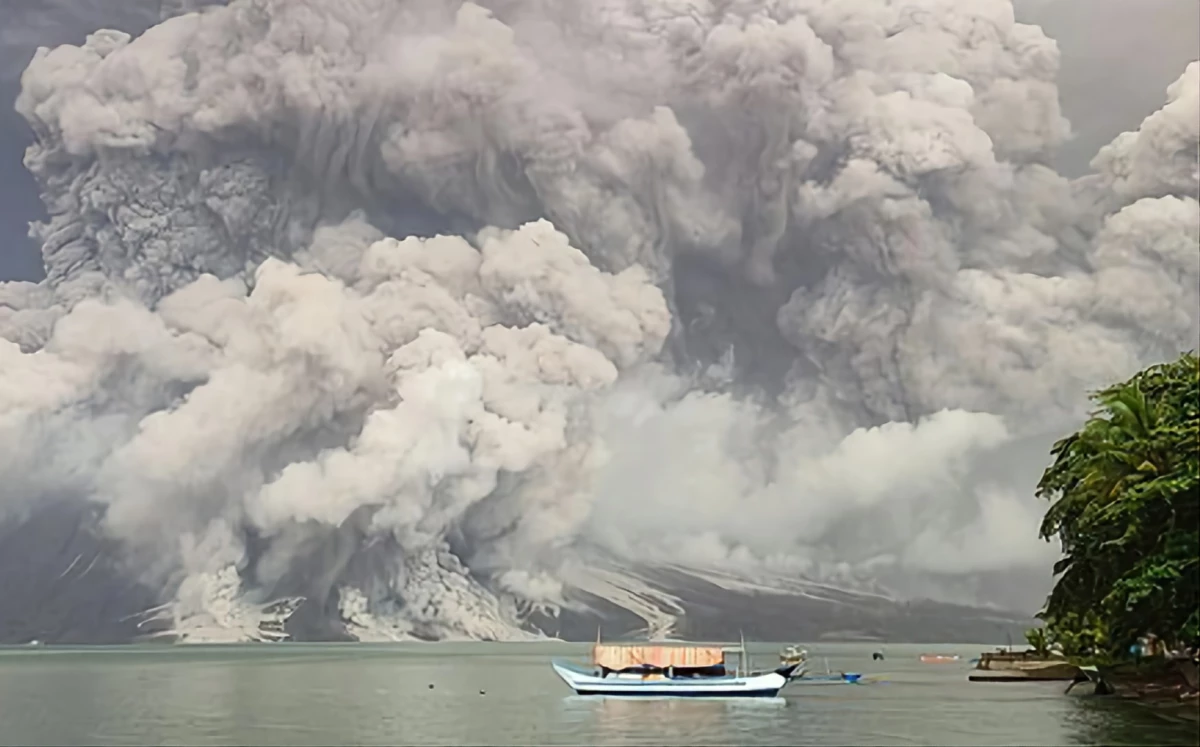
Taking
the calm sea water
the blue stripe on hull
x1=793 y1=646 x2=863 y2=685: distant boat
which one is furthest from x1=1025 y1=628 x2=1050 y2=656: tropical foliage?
the blue stripe on hull

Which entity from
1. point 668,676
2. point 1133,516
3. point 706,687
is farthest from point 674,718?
point 1133,516

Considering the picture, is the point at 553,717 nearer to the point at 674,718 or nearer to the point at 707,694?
the point at 674,718

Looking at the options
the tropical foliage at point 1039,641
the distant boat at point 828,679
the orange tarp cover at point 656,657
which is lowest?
the distant boat at point 828,679

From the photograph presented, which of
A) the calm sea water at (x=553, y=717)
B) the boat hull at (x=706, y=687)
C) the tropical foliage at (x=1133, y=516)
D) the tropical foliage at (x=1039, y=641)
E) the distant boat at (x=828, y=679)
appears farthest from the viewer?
the distant boat at (x=828, y=679)

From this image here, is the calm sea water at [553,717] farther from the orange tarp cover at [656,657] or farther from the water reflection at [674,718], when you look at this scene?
the orange tarp cover at [656,657]

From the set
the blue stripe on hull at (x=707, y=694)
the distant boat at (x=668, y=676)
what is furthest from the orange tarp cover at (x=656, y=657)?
the blue stripe on hull at (x=707, y=694)

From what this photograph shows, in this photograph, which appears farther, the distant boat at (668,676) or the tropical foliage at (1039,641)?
the tropical foliage at (1039,641)

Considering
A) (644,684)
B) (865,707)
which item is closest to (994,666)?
(865,707)
